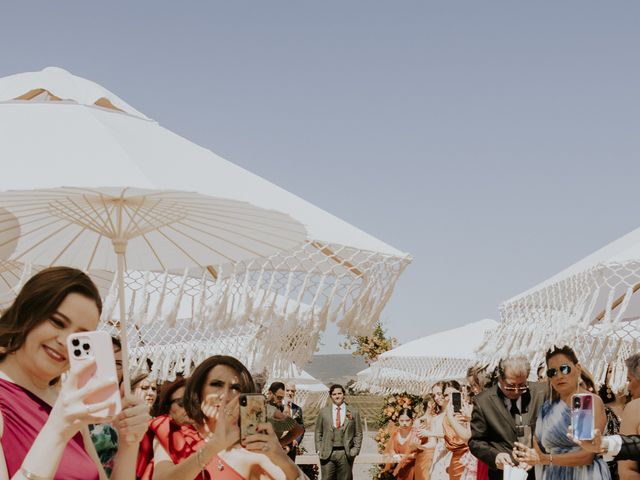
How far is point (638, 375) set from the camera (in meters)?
5.82

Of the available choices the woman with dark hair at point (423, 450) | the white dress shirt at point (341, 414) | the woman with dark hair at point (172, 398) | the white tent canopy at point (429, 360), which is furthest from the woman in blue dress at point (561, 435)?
the white dress shirt at point (341, 414)

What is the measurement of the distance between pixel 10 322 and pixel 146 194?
3.06 feet

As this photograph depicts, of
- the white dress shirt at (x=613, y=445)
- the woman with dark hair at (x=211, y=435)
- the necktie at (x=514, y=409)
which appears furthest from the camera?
the necktie at (x=514, y=409)

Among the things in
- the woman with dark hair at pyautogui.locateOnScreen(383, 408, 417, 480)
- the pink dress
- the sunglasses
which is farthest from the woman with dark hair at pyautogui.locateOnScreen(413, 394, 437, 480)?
the pink dress

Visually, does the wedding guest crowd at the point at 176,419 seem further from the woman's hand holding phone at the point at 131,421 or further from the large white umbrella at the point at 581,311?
the large white umbrella at the point at 581,311

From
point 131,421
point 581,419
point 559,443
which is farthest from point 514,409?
point 131,421

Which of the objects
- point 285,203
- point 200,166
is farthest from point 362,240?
point 200,166

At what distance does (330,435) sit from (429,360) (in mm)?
2180

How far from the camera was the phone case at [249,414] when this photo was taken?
3.41 metres

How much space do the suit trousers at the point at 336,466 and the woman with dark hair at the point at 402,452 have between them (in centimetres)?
84

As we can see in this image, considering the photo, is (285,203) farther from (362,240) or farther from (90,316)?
(90,316)

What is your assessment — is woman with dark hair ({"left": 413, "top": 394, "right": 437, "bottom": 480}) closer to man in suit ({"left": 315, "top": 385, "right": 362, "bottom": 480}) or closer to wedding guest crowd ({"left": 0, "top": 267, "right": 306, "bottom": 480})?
man in suit ({"left": 315, "top": 385, "right": 362, "bottom": 480})

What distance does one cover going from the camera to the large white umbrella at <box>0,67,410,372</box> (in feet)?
10.9

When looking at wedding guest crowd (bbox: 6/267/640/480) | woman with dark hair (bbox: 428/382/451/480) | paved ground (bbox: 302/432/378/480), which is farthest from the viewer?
paved ground (bbox: 302/432/378/480)
